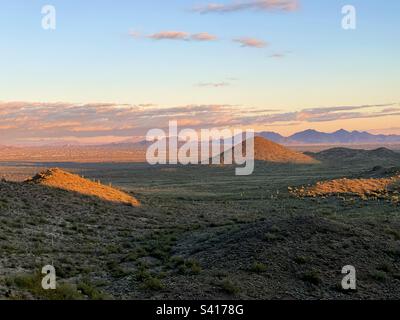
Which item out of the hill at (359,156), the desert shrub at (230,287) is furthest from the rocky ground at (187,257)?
the hill at (359,156)

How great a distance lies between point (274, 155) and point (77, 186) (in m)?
107

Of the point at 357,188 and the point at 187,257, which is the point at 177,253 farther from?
the point at 357,188

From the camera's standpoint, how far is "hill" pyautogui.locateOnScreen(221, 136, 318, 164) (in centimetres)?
13412

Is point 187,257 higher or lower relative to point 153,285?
lower

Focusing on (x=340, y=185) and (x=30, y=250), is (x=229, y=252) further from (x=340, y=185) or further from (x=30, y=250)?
(x=340, y=185)

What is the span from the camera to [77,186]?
37812mm

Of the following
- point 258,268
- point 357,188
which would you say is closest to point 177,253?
point 258,268

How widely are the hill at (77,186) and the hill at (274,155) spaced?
9566cm

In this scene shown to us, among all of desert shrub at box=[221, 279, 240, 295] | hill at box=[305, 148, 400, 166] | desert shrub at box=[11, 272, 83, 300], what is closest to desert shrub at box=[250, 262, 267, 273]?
desert shrub at box=[221, 279, 240, 295]

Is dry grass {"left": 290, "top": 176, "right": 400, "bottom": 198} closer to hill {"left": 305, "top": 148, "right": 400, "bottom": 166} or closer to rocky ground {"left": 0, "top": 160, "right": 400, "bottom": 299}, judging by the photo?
rocky ground {"left": 0, "top": 160, "right": 400, "bottom": 299}

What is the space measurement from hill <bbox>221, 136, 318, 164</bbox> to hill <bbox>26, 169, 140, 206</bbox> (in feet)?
314

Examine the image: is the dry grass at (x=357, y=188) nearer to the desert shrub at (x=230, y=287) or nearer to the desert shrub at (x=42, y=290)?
the desert shrub at (x=230, y=287)
